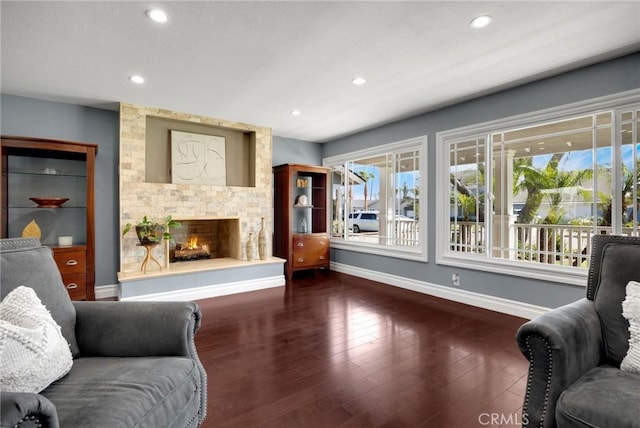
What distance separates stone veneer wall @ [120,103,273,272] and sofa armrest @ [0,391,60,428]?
3.63 m

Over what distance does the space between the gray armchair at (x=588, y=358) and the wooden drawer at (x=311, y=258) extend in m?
4.15

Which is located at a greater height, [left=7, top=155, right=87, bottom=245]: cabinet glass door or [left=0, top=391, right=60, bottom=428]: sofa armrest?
[left=7, top=155, right=87, bottom=245]: cabinet glass door

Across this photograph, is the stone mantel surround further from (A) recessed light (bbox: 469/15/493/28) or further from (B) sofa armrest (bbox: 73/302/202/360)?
(A) recessed light (bbox: 469/15/493/28)

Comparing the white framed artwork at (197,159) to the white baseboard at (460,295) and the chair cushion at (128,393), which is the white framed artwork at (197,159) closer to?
the white baseboard at (460,295)

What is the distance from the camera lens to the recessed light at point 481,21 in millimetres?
2201

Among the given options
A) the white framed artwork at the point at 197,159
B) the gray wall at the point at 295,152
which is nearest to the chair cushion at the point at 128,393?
the white framed artwork at the point at 197,159

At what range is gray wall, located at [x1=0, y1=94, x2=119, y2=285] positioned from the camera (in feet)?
12.7

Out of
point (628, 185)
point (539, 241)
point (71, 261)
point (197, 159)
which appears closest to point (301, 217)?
point (197, 159)

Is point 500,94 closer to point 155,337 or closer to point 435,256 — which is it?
point 435,256

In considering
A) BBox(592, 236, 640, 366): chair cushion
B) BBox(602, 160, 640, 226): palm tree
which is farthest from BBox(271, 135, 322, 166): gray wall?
BBox(592, 236, 640, 366): chair cushion

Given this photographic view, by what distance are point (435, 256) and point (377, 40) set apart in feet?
9.21

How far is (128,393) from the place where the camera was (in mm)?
1124

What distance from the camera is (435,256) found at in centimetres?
423

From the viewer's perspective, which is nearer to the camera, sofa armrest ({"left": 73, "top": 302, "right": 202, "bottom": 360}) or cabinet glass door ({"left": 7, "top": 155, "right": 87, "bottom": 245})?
sofa armrest ({"left": 73, "top": 302, "right": 202, "bottom": 360})
